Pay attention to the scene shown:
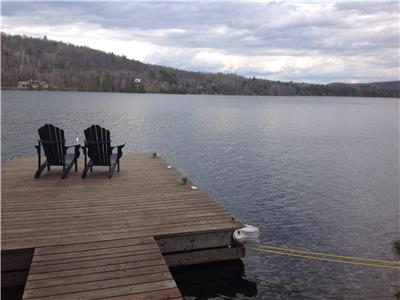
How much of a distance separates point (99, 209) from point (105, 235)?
1029mm

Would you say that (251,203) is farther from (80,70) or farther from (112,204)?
(80,70)

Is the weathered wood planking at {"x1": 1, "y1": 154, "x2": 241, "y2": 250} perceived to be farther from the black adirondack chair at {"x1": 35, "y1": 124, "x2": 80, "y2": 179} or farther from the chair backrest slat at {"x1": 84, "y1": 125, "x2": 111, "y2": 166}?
the chair backrest slat at {"x1": 84, "y1": 125, "x2": 111, "y2": 166}

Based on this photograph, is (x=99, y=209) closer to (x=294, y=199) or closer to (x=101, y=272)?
(x=101, y=272)

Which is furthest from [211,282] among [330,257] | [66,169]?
[66,169]

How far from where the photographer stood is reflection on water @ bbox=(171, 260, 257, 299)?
17.7 feet

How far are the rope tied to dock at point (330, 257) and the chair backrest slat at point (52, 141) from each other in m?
4.02

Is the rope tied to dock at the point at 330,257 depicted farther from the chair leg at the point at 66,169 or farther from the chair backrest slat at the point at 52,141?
the chair backrest slat at the point at 52,141

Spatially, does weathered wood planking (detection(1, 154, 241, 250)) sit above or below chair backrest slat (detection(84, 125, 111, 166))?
below

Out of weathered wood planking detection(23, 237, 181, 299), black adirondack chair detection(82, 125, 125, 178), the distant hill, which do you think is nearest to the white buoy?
weathered wood planking detection(23, 237, 181, 299)

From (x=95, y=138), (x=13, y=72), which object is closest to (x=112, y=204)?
(x=95, y=138)

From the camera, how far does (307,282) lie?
578 cm

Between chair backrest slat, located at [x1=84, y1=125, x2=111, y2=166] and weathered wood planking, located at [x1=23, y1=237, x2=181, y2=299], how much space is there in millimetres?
3226

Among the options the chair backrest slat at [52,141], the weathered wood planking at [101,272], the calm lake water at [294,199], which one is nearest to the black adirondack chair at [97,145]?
the chair backrest slat at [52,141]

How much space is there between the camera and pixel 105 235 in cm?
473
